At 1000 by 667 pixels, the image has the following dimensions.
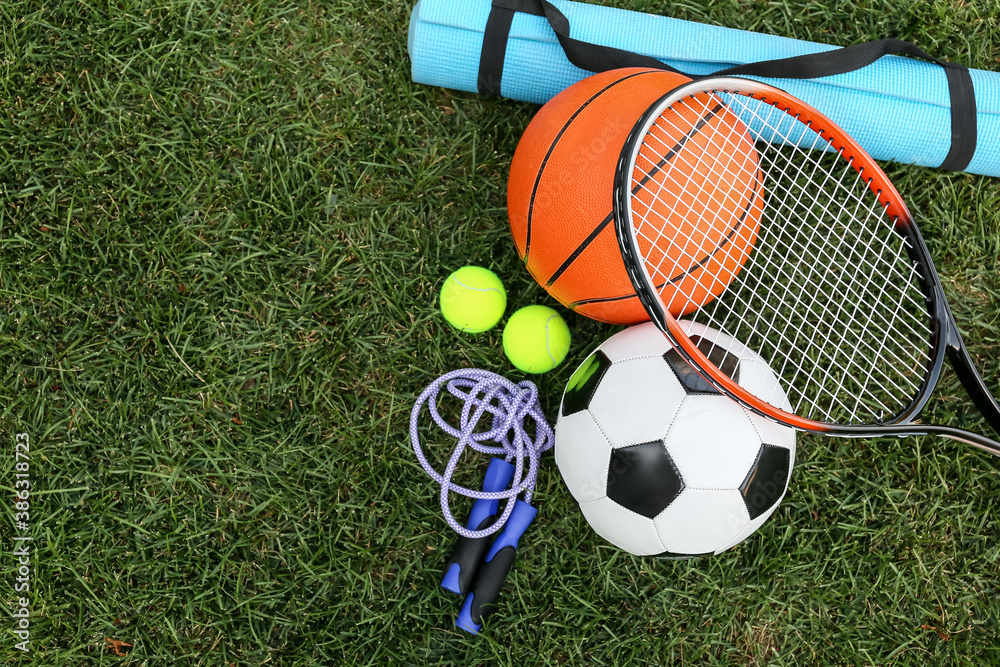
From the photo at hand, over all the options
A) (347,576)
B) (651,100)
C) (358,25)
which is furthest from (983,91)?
(347,576)

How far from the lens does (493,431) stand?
230 cm

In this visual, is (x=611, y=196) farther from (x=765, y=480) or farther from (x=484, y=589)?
(x=484, y=589)

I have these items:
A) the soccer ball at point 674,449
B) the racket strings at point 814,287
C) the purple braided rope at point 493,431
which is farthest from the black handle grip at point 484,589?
the racket strings at point 814,287

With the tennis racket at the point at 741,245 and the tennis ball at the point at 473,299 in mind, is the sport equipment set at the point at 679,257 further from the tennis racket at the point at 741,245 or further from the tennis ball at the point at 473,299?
the tennis ball at the point at 473,299

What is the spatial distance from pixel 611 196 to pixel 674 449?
0.77 metres

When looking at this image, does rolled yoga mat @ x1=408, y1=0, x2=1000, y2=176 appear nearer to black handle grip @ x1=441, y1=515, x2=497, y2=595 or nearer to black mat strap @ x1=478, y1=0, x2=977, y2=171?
black mat strap @ x1=478, y1=0, x2=977, y2=171

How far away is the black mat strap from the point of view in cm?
209

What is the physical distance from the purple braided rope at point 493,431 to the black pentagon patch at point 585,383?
197 mm

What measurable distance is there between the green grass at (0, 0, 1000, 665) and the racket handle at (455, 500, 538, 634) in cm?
8

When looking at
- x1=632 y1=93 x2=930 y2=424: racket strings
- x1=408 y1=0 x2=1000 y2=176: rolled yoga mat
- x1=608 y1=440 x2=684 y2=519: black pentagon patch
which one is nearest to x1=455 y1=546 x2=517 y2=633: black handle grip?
x1=608 y1=440 x2=684 y2=519: black pentagon patch

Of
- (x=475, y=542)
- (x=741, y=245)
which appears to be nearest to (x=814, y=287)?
(x=741, y=245)

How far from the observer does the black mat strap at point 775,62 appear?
209 centimetres

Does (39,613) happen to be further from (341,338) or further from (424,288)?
(424,288)

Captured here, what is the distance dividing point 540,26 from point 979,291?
6.46ft
